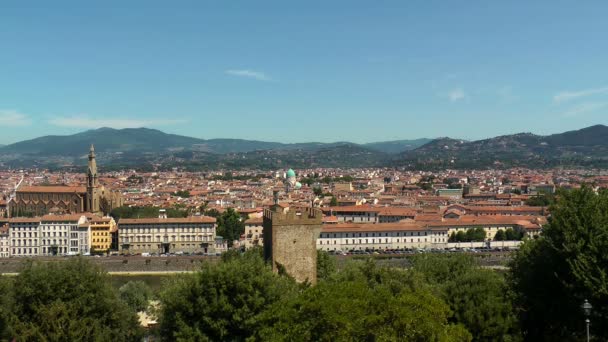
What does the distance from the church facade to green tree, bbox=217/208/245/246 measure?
57.4 ft

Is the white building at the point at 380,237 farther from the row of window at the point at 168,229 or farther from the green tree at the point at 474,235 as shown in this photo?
the row of window at the point at 168,229

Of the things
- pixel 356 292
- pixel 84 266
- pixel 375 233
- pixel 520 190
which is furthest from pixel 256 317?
pixel 520 190

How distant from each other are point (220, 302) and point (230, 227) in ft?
139

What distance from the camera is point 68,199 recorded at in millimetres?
70750

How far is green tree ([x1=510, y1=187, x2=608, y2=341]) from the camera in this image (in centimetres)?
1463

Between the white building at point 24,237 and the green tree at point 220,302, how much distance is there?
142ft

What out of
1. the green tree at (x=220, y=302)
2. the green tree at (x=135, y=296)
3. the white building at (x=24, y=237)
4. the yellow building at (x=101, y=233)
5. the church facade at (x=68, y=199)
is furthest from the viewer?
the church facade at (x=68, y=199)

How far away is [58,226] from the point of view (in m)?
54.1

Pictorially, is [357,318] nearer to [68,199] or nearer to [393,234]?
[393,234]

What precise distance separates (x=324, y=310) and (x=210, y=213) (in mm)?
56475

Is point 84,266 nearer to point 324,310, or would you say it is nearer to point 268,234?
point 268,234

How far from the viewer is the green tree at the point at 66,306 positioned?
48.5 ft

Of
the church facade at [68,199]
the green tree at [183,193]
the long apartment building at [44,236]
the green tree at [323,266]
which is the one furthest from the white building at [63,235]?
the green tree at [183,193]

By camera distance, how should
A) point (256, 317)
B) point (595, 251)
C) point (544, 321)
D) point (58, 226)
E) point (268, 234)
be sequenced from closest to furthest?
point (256, 317)
point (595, 251)
point (544, 321)
point (268, 234)
point (58, 226)
